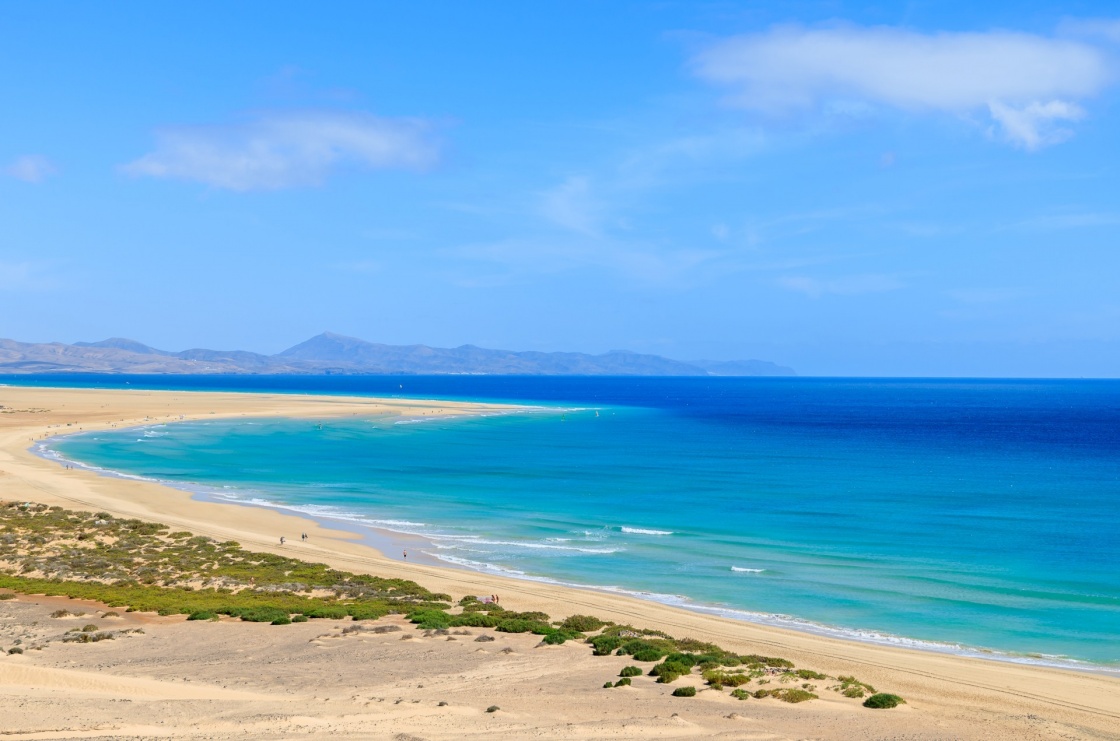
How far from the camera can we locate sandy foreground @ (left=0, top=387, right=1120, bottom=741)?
18.3 meters

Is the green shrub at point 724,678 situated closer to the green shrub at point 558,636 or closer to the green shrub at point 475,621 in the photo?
the green shrub at point 558,636

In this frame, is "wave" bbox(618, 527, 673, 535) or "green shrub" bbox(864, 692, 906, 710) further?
"wave" bbox(618, 527, 673, 535)

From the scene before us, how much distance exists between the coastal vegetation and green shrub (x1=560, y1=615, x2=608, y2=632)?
0.12 feet

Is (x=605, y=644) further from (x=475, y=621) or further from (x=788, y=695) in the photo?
(x=788, y=695)

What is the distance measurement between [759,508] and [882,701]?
3514 centimetres

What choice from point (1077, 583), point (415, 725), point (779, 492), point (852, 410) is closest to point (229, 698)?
point (415, 725)

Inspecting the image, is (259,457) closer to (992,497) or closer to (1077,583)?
(992,497)

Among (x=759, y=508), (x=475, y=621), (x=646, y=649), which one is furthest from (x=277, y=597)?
(x=759, y=508)

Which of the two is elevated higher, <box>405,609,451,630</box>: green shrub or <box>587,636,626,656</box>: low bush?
<box>587,636,626,656</box>: low bush

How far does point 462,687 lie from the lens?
21828 millimetres

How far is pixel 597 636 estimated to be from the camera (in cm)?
2695

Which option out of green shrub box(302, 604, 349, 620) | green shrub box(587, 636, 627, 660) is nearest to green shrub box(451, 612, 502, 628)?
green shrub box(587, 636, 627, 660)

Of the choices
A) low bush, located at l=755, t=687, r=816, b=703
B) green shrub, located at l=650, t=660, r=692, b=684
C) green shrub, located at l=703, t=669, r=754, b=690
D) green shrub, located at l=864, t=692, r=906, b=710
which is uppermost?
green shrub, located at l=864, t=692, r=906, b=710

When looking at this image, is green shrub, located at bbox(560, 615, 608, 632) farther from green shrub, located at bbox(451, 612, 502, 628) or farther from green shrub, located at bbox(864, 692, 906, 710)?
green shrub, located at bbox(864, 692, 906, 710)
